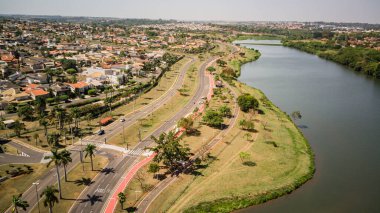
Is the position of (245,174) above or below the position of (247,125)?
below

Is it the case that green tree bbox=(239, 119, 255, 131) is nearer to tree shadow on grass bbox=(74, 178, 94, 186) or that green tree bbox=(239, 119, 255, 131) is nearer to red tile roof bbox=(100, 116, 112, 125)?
red tile roof bbox=(100, 116, 112, 125)

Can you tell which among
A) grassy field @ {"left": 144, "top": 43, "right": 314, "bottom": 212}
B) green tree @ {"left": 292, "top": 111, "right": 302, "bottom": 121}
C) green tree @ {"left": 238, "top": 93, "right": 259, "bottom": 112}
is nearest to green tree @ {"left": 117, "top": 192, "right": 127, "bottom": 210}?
grassy field @ {"left": 144, "top": 43, "right": 314, "bottom": 212}

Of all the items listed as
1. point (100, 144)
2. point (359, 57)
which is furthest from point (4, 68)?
point (359, 57)

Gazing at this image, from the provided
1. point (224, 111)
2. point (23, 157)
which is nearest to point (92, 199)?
point (23, 157)

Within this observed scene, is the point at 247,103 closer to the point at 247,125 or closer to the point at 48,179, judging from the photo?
the point at 247,125

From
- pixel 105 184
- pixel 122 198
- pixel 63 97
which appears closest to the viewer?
pixel 122 198

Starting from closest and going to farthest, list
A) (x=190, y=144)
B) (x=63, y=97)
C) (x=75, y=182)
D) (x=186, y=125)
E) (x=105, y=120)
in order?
Answer: (x=75, y=182), (x=190, y=144), (x=186, y=125), (x=105, y=120), (x=63, y=97)

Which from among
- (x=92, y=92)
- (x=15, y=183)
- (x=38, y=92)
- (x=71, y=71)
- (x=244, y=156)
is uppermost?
(x=71, y=71)
